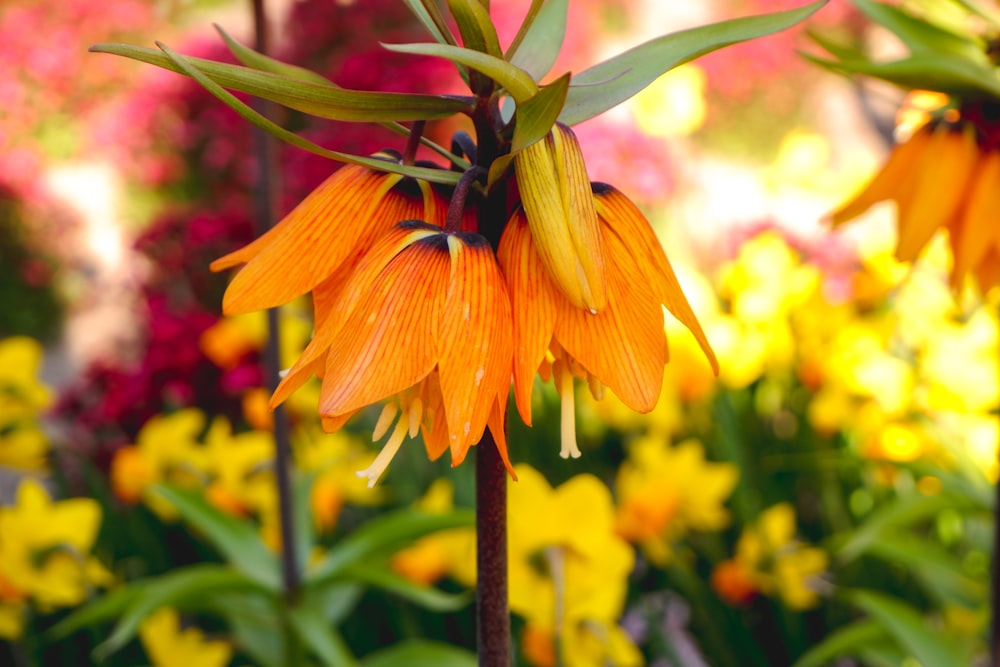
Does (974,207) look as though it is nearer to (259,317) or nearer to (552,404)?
(552,404)

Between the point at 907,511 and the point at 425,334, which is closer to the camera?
the point at 425,334

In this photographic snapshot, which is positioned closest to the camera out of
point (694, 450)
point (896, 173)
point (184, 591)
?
point (896, 173)

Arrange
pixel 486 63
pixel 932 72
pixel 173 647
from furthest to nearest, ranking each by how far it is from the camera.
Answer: pixel 173 647, pixel 932 72, pixel 486 63

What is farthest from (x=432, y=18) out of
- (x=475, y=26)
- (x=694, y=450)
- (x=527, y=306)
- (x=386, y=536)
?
(x=694, y=450)

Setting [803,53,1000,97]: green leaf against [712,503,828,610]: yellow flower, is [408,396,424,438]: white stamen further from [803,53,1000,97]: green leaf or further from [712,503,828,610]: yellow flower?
[712,503,828,610]: yellow flower

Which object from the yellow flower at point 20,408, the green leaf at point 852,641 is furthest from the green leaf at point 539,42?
the yellow flower at point 20,408

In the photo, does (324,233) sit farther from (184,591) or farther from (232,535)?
(232,535)

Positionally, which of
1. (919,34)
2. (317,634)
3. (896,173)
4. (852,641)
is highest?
(919,34)

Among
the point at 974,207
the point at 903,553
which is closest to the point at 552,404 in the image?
the point at 903,553
